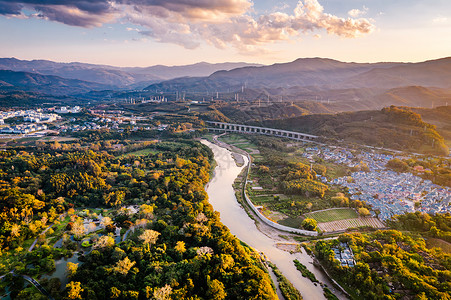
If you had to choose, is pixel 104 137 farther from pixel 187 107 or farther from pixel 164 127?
pixel 187 107

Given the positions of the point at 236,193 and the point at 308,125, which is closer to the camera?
the point at 236,193

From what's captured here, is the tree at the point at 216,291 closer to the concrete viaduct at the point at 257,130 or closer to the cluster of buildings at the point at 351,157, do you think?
the cluster of buildings at the point at 351,157

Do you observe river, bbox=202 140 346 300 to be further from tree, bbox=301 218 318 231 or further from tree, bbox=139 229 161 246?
tree, bbox=139 229 161 246

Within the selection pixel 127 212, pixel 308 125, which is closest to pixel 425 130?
pixel 308 125

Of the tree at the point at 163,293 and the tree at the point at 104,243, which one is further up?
the tree at the point at 104,243

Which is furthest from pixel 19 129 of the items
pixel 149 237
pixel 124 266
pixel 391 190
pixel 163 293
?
pixel 391 190

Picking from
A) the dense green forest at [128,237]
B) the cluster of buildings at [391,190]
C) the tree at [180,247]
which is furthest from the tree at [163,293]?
the cluster of buildings at [391,190]
